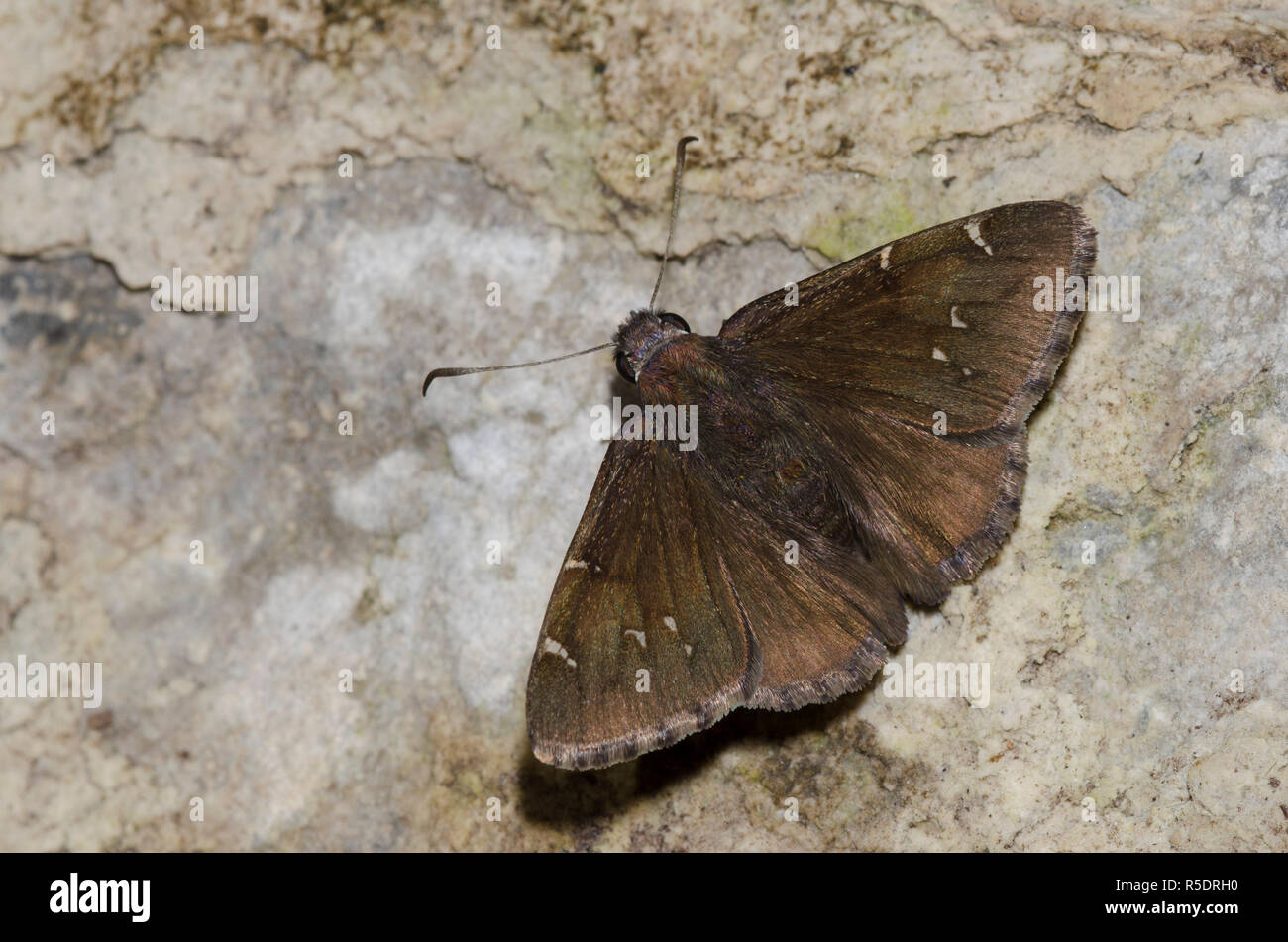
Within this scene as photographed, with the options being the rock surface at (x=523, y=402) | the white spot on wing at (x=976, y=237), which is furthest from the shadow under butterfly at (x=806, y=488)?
the rock surface at (x=523, y=402)

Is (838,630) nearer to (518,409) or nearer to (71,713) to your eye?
(518,409)

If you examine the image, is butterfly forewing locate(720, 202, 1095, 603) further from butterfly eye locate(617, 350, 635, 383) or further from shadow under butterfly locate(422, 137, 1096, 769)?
butterfly eye locate(617, 350, 635, 383)

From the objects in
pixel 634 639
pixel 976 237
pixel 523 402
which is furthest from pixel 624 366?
pixel 976 237

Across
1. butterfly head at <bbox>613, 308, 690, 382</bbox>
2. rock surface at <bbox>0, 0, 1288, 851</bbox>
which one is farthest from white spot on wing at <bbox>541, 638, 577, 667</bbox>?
butterfly head at <bbox>613, 308, 690, 382</bbox>

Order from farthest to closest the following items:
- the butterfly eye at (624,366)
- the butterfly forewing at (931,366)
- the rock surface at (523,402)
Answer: the butterfly eye at (624,366)
the rock surface at (523,402)
the butterfly forewing at (931,366)

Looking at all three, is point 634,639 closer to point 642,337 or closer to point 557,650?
point 557,650

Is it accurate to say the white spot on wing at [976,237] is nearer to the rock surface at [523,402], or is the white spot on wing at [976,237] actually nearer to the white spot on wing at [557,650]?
the rock surface at [523,402]
